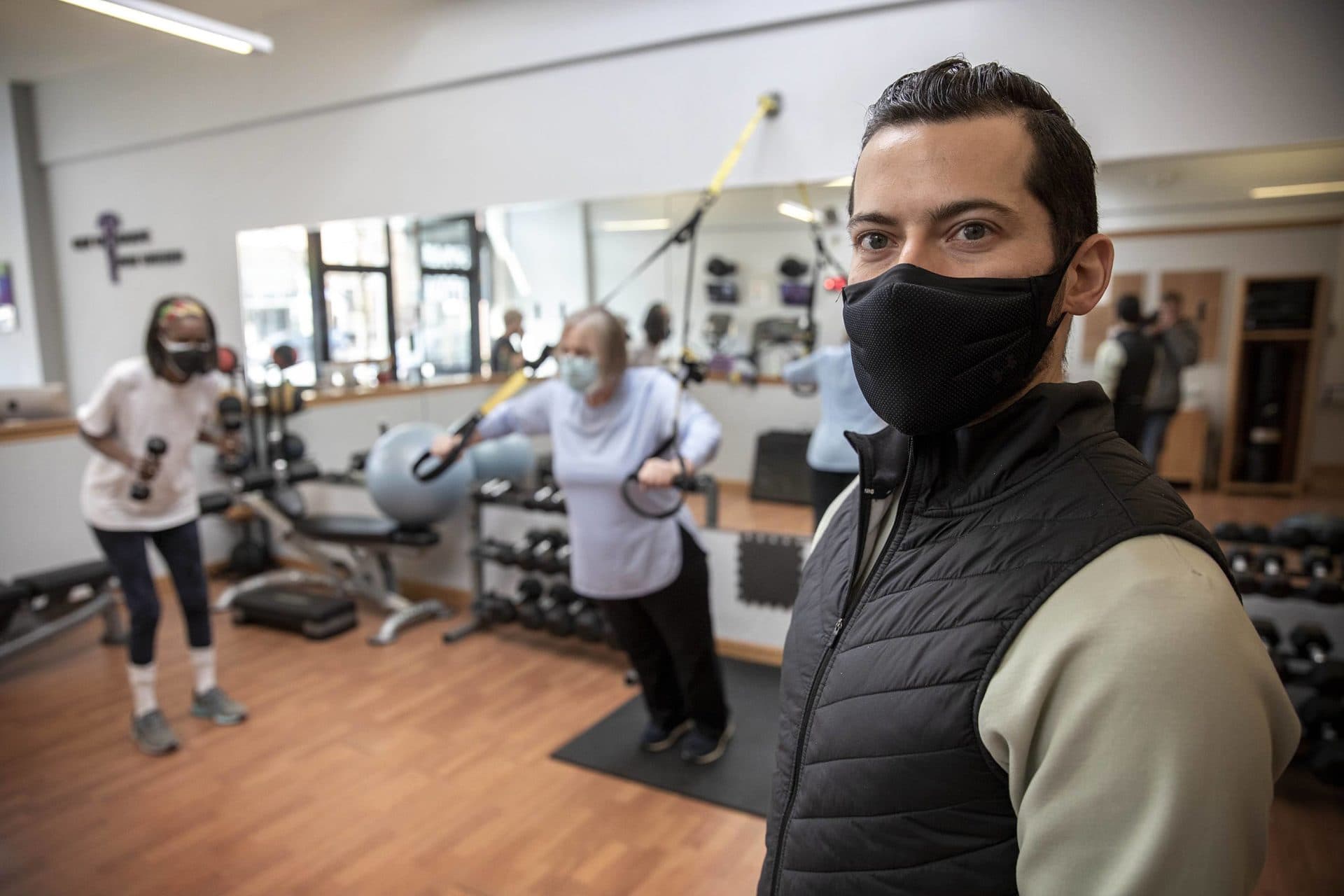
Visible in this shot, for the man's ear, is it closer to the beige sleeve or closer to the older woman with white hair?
the beige sleeve

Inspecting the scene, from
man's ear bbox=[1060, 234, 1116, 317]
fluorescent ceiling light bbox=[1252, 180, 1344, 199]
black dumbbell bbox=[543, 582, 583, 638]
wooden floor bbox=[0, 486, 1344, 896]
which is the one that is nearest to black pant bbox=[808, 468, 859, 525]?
wooden floor bbox=[0, 486, 1344, 896]

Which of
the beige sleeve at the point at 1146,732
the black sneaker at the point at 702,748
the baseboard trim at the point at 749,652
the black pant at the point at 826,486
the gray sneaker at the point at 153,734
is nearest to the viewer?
the beige sleeve at the point at 1146,732

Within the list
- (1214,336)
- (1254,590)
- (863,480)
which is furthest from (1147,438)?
(863,480)

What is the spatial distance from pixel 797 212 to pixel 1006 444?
2.85 meters

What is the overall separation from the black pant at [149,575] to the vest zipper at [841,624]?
2.72 meters

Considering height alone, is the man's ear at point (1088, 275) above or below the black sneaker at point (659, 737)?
above

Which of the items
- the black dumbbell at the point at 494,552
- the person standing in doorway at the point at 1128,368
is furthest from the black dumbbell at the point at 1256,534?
the black dumbbell at the point at 494,552

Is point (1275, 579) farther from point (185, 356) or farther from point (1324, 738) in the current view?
point (185, 356)

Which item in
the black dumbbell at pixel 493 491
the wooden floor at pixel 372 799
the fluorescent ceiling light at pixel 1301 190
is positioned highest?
the fluorescent ceiling light at pixel 1301 190

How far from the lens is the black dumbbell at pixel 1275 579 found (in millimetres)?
2678

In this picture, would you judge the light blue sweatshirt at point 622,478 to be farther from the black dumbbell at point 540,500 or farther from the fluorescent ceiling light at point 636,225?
the fluorescent ceiling light at point 636,225

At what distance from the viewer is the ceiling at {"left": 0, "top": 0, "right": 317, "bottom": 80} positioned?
2.49 metres

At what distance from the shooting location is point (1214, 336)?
14.3ft

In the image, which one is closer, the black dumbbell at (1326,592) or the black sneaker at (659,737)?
the black dumbbell at (1326,592)
